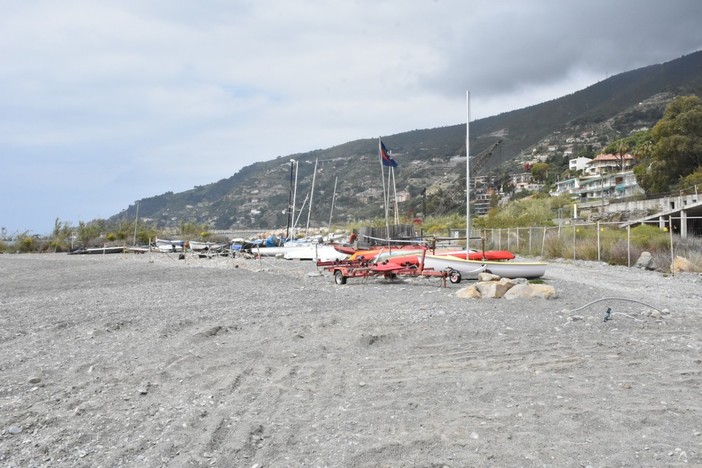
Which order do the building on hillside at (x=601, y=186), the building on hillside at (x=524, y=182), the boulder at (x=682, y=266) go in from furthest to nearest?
the building on hillside at (x=524, y=182), the building on hillside at (x=601, y=186), the boulder at (x=682, y=266)

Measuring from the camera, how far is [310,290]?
14336mm

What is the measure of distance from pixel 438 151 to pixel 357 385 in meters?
138

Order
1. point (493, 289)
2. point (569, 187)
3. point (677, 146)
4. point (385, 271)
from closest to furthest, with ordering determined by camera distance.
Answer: point (493, 289)
point (385, 271)
point (677, 146)
point (569, 187)

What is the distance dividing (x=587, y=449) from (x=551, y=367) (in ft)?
7.22

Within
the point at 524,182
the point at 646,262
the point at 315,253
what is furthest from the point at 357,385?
the point at 524,182

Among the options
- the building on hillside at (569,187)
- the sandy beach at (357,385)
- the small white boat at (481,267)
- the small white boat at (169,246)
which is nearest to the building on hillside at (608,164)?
the building on hillside at (569,187)

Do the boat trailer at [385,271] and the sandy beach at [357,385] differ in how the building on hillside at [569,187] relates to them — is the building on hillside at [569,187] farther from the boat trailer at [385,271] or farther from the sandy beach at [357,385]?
the sandy beach at [357,385]

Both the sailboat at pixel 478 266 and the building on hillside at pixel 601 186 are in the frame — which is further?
the building on hillside at pixel 601 186

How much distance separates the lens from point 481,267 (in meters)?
15.5

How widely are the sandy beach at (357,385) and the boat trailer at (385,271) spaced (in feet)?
11.8

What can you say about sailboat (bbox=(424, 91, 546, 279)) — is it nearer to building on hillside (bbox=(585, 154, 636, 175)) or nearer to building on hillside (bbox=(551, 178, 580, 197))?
building on hillside (bbox=(551, 178, 580, 197))

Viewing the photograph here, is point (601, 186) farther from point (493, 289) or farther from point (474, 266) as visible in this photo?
point (493, 289)

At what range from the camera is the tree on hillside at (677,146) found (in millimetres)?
54062

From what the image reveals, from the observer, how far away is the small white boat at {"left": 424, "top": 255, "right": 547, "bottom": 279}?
50.7 feet
